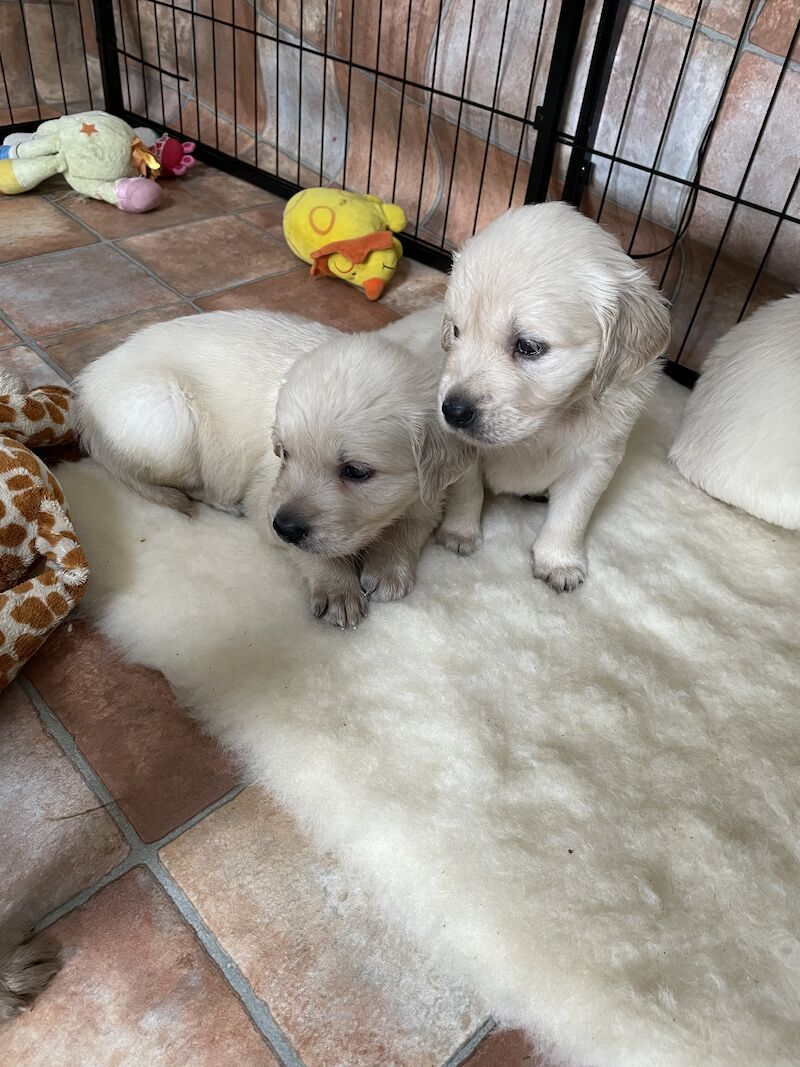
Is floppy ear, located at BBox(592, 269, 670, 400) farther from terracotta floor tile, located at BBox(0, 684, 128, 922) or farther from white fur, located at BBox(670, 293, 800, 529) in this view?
terracotta floor tile, located at BBox(0, 684, 128, 922)

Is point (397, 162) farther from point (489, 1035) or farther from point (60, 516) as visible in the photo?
point (489, 1035)

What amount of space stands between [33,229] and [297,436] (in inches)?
107

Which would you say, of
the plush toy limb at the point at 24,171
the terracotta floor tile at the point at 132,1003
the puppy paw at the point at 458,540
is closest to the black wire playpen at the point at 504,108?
the plush toy limb at the point at 24,171

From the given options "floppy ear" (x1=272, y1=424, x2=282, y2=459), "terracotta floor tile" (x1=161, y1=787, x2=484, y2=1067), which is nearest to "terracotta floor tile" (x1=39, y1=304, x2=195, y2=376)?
"floppy ear" (x1=272, y1=424, x2=282, y2=459)

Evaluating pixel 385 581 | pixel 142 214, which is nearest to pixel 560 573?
pixel 385 581

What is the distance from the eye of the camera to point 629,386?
77.4 inches

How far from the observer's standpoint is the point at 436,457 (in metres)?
1.79

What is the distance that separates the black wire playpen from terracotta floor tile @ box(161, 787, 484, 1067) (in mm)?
2442

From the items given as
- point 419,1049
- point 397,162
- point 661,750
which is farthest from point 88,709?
point 397,162

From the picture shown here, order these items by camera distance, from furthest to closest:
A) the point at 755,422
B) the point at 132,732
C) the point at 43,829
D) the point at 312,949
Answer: the point at 755,422
the point at 132,732
the point at 43,829
the point at 312,949

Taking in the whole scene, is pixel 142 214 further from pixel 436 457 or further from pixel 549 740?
pixel 549 740

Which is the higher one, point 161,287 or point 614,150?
point 614,150

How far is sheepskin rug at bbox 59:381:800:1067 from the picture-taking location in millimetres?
1393

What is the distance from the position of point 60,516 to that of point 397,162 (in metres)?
2.87
